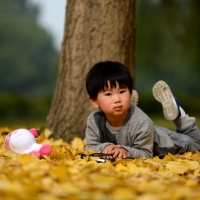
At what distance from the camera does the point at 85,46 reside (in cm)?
415

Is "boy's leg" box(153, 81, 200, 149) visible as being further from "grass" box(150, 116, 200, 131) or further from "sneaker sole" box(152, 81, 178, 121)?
"grass" box(150, 116, 200, 131)

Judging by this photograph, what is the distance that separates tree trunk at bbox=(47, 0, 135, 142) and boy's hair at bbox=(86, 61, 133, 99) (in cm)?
110

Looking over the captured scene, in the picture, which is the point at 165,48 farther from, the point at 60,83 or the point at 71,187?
the point at 71,187

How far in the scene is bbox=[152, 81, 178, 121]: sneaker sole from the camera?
11.5ft

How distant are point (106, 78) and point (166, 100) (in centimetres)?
78

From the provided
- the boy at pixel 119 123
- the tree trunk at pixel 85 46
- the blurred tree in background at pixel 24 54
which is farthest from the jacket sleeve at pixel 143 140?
the blurred tree in background at pixel 24 54

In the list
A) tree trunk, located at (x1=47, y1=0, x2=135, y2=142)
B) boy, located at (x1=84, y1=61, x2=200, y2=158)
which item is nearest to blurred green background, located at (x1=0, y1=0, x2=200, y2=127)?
tree trunk, located at (x1=47, y1=0, x2=135, y2=142)

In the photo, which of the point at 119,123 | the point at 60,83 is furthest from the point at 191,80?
the point at 119,123

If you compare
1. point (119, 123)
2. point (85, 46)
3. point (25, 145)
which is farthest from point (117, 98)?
point (85, 46)

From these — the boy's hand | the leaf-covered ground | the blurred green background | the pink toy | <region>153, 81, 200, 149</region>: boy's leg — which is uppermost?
the blurred green background

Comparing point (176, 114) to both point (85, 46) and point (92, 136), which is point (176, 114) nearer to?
point (92, 136)

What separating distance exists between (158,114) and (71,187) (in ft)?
27.5

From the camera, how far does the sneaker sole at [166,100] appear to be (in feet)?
11.5

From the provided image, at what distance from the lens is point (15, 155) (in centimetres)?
266
